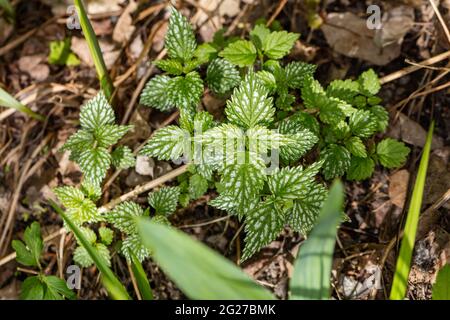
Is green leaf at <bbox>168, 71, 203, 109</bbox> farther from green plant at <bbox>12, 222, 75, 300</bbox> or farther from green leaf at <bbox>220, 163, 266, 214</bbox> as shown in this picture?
green plant at <bbox>12, 222, 75, 300</bbox>

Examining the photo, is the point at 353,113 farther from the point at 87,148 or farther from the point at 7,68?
the point at 7,68

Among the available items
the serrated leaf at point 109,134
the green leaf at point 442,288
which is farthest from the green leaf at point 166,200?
the green leaf at point 442,288

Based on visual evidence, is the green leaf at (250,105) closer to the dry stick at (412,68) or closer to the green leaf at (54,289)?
the dry stick at (412,68)

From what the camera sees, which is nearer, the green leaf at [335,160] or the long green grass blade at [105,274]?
the long green grass blade at [105,274]

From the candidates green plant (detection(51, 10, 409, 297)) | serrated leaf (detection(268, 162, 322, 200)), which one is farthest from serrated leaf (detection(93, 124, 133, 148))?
serrated leaf (detection(268, 162, 322, 200))

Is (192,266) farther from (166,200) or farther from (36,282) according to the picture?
(36,282)

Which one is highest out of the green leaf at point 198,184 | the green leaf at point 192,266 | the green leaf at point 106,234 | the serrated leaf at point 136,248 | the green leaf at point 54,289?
the green leaf at point 198,184
